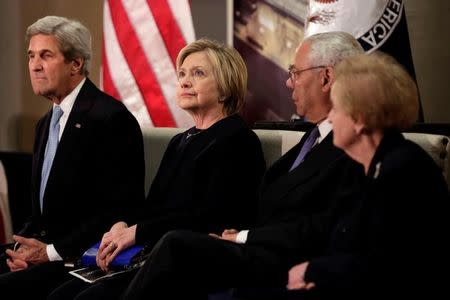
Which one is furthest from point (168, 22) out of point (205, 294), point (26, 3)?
point (205, 294)

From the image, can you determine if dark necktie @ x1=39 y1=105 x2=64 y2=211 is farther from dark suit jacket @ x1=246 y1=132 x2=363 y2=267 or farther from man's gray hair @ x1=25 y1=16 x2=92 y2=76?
dark suit jacket @ x1=246 y1=132 x2=363 y2=267

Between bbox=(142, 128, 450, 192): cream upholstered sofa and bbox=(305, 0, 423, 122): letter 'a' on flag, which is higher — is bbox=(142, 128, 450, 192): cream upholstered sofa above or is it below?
below

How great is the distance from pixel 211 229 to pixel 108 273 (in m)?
0.37

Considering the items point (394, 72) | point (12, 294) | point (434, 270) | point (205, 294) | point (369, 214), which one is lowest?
point (12, 294)

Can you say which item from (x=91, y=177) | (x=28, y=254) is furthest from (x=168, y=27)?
(x=28, y=254)

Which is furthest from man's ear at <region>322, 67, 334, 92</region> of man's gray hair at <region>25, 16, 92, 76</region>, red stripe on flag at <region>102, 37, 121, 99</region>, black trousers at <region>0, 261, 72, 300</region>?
red stripe on flag at <region>102, 37, 121, 99</region>

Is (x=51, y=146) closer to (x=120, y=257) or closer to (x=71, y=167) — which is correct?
(x=71, y=167)

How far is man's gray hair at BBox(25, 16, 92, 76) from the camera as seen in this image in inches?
116

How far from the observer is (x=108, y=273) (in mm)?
2584

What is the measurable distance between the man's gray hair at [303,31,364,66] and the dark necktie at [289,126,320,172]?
22cm

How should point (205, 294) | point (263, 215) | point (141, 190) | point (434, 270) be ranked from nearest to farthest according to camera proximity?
1. point (434, 270)
2. point (205, 294)
3. point (263, 215)
4. point (141, 190)

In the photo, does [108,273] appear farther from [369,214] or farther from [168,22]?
[168,22]

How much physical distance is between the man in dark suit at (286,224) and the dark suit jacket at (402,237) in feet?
0.79

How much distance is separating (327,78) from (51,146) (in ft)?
3.64
